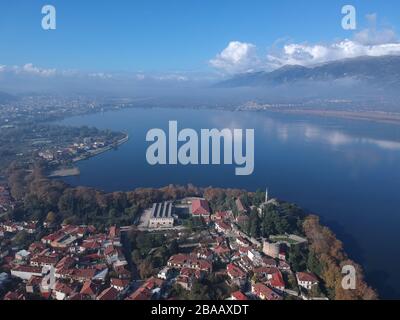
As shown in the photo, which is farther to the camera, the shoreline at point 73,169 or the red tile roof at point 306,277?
the shoreline at point 73,169

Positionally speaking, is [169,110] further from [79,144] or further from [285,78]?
[285,78]

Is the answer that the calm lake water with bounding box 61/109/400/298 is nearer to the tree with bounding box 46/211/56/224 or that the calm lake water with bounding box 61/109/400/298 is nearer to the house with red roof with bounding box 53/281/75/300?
the tree with bounding box 46/211/56/224

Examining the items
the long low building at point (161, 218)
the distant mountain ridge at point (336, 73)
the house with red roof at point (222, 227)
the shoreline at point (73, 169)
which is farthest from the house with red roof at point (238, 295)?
the distant mountain ridge at point (336, 73)

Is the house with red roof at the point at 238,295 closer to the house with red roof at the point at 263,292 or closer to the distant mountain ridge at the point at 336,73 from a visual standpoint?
the house with red roof at the point at 263,292

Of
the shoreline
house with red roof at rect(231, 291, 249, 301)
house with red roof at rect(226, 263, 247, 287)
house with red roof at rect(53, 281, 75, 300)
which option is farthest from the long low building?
the shoreline

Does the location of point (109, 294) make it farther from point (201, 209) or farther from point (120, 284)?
point (201, 209)
